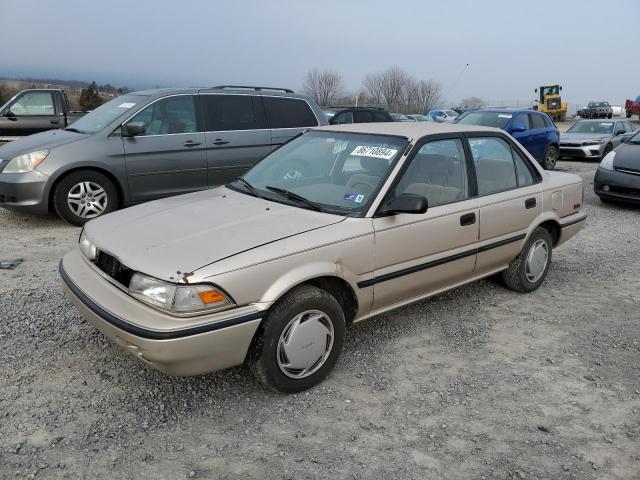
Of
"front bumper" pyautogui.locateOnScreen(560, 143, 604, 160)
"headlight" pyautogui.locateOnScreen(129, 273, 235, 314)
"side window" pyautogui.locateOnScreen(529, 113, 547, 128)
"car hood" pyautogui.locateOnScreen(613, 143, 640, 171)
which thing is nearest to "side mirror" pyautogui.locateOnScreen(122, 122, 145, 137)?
"headlight" pyautogui.locateOnScreen(129, 273, 235, 314)

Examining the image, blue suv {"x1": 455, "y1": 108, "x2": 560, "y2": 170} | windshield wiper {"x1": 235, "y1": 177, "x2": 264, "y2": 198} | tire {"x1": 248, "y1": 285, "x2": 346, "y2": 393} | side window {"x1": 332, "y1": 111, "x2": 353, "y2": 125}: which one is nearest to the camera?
tire {"x1": 248, "y1": 285, "x2": 346, "y2": 393}

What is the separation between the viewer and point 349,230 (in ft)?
10.4

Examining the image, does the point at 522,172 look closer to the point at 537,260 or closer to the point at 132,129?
the point at 537,260

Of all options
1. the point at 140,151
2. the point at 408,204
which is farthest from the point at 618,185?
the point at 140,151

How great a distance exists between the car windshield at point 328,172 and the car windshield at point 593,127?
Answer: 14.6 m

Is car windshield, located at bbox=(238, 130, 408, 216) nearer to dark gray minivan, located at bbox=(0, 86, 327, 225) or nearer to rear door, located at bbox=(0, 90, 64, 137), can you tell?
dark gray minivan, located at bbox=(0, 86, 327, 225)

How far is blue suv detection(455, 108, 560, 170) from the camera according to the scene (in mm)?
11992

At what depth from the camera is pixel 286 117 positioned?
307 inches

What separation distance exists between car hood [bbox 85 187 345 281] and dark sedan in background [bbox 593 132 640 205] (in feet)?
22.9

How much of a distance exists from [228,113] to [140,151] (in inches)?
52.3

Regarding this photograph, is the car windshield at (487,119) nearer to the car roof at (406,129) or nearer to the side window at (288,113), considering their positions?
the side window at (288,113)

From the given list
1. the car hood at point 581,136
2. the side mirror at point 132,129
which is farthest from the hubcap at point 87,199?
the car hood at point 581,136

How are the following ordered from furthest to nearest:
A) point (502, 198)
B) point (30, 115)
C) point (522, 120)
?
point (522, 120) → point (30, 115) → point (502, 198)

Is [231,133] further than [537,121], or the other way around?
[537,121]
